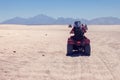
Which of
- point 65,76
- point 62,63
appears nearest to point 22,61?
point 62,63

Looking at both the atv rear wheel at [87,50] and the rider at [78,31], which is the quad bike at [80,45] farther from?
the rider at [78,31]

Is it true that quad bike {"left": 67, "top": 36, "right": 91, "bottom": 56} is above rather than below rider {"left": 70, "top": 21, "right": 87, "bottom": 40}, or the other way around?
below

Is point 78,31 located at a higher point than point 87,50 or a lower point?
higher

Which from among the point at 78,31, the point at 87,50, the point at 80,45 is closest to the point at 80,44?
the point at 80,45

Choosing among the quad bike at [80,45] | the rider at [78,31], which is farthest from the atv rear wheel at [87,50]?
the rider at [78,31]

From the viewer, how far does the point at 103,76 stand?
44.4 feet

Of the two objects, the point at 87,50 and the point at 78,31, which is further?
the point at 87,50

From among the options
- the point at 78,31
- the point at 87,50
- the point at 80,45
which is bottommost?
the point at 87,50

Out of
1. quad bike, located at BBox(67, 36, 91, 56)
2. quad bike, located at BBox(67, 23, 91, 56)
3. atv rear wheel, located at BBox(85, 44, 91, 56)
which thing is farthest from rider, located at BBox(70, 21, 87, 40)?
atv rear wheel, located at BBox(85, 44, 91, 56)

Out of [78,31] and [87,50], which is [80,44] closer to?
[87,50]

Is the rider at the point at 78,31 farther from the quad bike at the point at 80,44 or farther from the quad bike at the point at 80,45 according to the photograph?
the quad bike at the point at 80,45

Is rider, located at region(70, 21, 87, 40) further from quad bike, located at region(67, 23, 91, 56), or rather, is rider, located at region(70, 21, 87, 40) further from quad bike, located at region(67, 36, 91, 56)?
quad bike, located at region(67, 36, 91, 56)

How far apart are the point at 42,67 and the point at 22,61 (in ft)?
6.80

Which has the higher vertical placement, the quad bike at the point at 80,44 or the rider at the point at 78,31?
the rider at the point at 78,31
